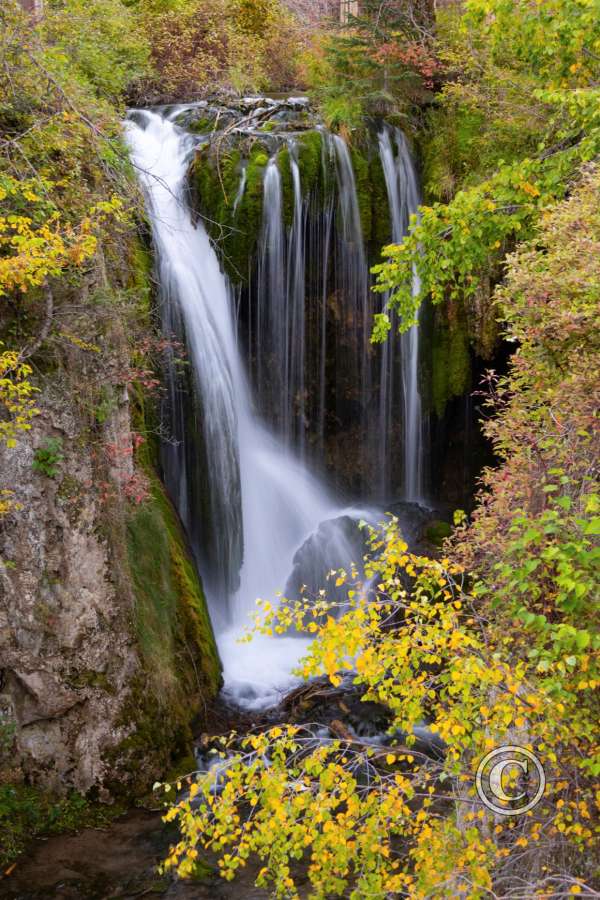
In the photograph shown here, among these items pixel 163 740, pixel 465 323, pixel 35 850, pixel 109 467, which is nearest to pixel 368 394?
pixel 465 323

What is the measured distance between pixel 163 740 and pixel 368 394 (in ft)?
24.8

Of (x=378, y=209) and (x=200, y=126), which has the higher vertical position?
(x=200, y=126)

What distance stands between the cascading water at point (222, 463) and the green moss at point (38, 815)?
2290mm

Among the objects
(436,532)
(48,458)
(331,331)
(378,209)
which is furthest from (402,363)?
(48,458)

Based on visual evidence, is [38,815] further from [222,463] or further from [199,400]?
[199,400]

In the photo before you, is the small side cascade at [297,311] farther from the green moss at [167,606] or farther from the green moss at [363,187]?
the green moss at [167,606]

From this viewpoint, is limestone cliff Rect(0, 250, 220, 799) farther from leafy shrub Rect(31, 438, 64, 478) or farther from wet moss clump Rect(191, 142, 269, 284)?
wet moss clump Rect(191, 142, 269, 284)

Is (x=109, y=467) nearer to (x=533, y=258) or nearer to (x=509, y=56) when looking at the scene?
(x=533, y=258)

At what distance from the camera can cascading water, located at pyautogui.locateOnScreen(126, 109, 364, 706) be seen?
31.0ft

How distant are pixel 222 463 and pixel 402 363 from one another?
4.41 meters

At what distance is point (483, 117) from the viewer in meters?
12.0

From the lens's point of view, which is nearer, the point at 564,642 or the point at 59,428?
the point at 564,642

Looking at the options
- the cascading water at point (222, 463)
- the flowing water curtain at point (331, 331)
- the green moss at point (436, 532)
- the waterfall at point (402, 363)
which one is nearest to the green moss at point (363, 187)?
the flowing water curtain at point (331, 331)

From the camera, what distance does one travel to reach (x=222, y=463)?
989 cm
